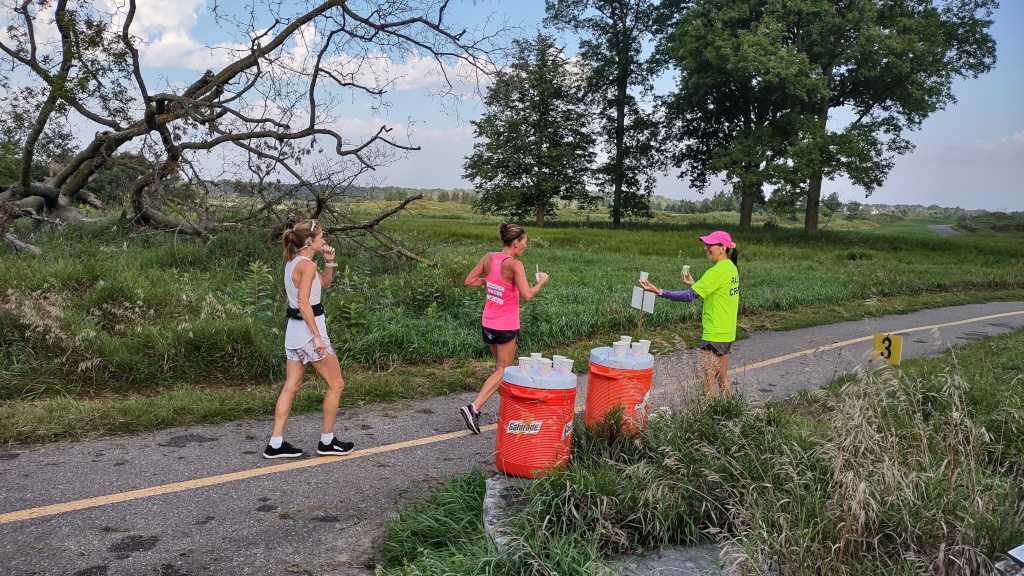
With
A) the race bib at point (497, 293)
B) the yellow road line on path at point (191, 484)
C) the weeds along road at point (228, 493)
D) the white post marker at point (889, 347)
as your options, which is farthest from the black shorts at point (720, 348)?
the yellow road line on path at point (191, 484)

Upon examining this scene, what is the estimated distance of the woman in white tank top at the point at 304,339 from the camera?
5.39 m

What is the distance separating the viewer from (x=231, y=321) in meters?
7.95

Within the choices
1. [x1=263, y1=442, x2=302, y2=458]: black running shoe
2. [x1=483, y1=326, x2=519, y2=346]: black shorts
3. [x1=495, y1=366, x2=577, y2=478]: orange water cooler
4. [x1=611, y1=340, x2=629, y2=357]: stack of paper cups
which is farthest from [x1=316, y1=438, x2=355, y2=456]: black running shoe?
[x1=611, y1=340, x2=629, y2=357]: stack of paper cups

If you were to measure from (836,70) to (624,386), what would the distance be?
3485 centimetres

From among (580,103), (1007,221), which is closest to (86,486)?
(580,103)

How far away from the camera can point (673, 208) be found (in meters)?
73.6

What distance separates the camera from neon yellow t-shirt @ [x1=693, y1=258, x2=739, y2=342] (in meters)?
6.48

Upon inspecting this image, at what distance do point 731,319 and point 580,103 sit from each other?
42126mm

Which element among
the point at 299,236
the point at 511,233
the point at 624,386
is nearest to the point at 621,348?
the point at 624,386

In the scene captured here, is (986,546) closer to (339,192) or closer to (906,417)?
(906,417)

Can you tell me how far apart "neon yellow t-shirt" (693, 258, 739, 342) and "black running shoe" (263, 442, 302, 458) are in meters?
4.05

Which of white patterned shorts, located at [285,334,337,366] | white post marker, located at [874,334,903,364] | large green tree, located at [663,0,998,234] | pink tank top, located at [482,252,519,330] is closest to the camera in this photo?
white patterned shorts, located at [285,334,337,366]

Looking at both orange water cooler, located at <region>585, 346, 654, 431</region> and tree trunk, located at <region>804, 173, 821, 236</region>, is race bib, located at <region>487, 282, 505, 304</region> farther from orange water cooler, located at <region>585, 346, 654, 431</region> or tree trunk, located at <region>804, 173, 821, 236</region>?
tree trunk, located at <region>804, 173, 821, 236</region>

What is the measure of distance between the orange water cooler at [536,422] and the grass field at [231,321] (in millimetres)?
3036
